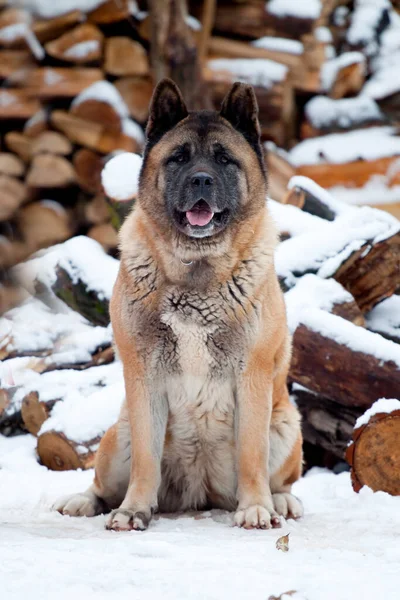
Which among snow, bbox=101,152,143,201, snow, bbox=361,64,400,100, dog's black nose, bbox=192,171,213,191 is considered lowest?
dog's black nose, bbox=192,171,213,191

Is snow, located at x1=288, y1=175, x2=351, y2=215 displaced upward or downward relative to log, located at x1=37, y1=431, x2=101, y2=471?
upward

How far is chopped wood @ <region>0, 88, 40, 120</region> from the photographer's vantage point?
2.81 ft

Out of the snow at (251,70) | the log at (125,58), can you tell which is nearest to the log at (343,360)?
the log at (125,58)

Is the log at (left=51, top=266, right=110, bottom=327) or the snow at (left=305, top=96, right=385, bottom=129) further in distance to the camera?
the snow at (left=305, top=96, right=385, bottom=129)

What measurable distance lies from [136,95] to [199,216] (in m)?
4.48

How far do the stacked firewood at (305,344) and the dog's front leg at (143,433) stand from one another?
2.69ft

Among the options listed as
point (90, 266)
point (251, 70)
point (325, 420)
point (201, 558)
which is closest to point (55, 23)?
point (201, 558)

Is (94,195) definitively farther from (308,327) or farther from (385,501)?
(308,327)

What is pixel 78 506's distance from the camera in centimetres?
303

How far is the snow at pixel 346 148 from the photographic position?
8570mm

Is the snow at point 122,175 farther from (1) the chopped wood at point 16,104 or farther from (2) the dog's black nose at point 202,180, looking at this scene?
(1) the chopped wood at point 16,104

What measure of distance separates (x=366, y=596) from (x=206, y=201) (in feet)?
5.36

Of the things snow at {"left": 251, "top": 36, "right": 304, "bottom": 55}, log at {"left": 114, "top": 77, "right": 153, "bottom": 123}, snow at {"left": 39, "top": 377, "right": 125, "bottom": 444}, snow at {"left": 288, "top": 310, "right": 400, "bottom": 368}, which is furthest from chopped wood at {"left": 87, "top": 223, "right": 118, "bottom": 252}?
snow at {"left": 251, "top": 36, "right": 304, "bottom": 55}

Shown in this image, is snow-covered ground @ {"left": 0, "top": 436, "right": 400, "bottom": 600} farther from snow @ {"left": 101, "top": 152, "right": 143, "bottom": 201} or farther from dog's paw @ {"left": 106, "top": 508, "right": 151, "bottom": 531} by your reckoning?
snow @ {"left": 101, "top": 152, "right": 143, "bottom": 201}
